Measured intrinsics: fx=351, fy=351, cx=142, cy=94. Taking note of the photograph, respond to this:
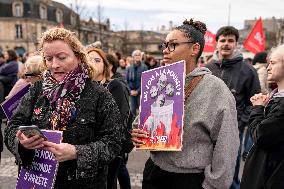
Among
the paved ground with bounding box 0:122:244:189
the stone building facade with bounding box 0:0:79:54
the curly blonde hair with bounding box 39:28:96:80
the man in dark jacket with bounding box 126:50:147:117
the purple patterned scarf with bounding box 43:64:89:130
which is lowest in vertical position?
the paved ground with bounding box 0:122:244:189

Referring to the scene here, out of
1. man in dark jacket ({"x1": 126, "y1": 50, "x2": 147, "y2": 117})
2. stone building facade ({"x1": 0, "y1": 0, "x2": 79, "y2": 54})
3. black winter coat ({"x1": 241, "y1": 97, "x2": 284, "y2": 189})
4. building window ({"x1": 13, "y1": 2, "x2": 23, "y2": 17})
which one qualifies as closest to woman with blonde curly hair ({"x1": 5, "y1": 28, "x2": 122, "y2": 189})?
black winter coat ({"x1": 241, "y1": 97, "x2": 284, "y2": 189})

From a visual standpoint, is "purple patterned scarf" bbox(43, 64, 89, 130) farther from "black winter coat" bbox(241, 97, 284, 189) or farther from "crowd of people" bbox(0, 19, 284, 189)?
"black winter coat" bbox(241, 97, 284, 189)

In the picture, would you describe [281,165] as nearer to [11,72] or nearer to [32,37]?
[11,72]

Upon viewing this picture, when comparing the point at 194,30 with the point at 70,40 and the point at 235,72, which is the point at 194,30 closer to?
A: the point at 70,40

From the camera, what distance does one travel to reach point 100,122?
90.8 inches

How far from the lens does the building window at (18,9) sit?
54500 millimetres

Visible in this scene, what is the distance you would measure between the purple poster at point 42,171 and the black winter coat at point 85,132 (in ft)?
0.20

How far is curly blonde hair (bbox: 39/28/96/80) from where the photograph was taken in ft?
7.42

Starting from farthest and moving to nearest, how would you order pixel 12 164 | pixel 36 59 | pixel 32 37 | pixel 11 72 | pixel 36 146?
pixel 32 37 < pixel 11 72 < pixel 12 164 < pixel 36 59 < pixel 36 146

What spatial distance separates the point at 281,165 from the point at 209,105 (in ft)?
2.12

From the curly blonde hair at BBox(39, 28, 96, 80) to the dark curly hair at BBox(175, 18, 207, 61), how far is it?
0.69 metres

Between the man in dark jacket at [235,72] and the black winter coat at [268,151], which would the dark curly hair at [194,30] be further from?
the man in dark jacket at [235,72]

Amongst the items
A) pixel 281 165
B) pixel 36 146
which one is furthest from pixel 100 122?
pixel 281 165

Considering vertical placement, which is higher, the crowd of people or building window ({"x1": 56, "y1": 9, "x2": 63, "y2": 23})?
building window ({"x1": 56, "y1": 9, "x2": 63, "y2": 23})
